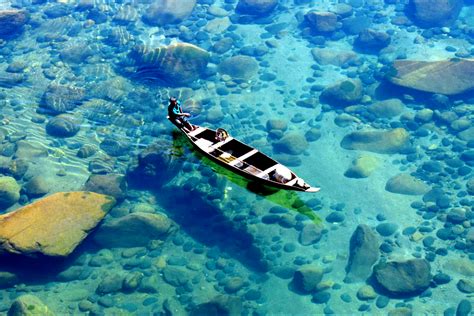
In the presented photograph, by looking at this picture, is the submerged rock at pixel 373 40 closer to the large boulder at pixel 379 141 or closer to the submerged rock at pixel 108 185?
the large boulder at pixel 379 141

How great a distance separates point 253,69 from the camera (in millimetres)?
25766

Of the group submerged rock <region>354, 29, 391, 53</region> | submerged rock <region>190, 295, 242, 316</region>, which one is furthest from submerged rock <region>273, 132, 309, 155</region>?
submerged rock <region>354, 29, 391, 53</region>

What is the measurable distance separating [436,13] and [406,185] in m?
11.8

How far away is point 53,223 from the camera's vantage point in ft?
61.6

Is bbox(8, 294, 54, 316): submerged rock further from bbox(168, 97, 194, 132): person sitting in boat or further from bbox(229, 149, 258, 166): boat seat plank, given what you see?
bbox(168, 97, 194, 132): person sitting in boat

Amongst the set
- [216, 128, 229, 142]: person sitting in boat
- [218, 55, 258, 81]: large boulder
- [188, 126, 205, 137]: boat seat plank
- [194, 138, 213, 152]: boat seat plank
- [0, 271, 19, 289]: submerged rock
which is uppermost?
[216, 128, 229, 142]: person sitting in boat

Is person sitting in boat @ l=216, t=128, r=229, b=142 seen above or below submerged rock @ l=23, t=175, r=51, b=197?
above

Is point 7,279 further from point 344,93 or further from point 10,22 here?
point 10,22

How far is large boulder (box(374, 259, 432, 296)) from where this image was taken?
658 inches

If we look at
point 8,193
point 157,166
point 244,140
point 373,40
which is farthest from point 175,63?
point 373,40

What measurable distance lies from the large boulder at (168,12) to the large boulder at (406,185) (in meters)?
14.8

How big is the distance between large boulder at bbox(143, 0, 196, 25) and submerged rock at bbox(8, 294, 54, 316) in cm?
1643

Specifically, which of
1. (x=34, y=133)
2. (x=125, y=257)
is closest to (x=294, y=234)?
(x=125, y=257)

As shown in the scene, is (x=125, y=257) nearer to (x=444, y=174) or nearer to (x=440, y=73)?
(x=444, y=174)
